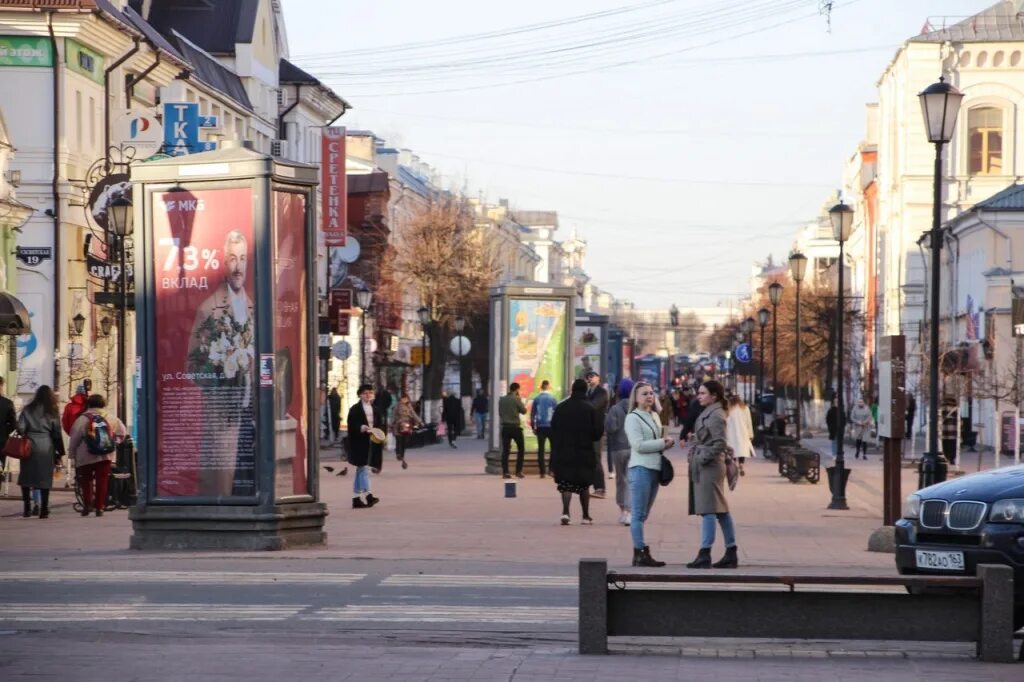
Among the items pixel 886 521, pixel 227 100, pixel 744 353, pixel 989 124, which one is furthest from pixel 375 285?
pixel 886 521

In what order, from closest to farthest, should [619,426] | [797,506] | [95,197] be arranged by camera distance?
1. [619,426]
2. [797,506]
3. [95,197]

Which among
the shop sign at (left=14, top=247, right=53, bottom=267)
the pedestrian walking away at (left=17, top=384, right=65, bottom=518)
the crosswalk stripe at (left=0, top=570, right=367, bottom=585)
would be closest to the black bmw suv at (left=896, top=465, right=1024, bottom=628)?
the crosswalk stripe at (left=0, top=570, right=367, bottom=585)

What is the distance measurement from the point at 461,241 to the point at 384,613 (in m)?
60.9

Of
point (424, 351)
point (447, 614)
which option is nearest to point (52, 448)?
point (447, 614)

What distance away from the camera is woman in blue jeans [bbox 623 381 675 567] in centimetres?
1755

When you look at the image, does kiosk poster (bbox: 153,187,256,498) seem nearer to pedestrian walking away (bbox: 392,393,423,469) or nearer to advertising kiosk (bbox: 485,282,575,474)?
advertising kiosk (bbox: 485,282,575,474)

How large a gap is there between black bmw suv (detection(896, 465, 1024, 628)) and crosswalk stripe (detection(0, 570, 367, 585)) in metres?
4.68

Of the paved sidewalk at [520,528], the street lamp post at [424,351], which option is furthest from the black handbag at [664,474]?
the street lamp post at [424,351]

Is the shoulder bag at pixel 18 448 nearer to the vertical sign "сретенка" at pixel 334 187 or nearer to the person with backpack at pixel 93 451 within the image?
the person with backpack at pixel 93 451

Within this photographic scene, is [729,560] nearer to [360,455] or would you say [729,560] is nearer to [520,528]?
[520,528]

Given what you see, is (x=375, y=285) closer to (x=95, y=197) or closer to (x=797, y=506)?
(x=95, y=197)

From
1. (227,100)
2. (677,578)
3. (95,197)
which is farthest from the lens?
(227,100)

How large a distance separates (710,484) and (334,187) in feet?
150

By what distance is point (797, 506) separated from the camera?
2795cm
